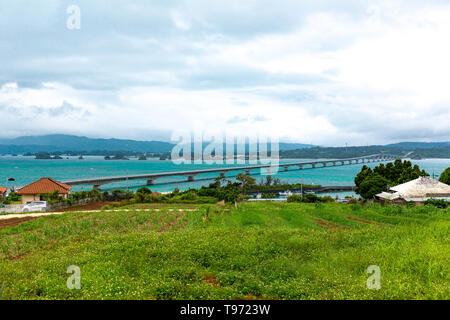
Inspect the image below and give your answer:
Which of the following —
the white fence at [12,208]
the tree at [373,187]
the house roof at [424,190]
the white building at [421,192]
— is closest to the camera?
the white fence at [12,208]

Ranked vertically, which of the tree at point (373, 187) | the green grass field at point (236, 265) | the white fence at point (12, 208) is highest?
the green grass field at point (236, 265)

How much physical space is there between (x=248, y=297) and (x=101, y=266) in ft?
15.6

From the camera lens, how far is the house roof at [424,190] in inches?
1255

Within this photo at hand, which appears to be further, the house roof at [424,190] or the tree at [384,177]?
the tree at [384,177]

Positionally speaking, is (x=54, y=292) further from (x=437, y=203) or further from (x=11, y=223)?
(x=437, y=203)

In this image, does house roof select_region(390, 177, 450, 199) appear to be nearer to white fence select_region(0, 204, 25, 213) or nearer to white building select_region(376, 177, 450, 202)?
white building select_region(376, 177, 450, 202)

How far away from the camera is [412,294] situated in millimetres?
6809

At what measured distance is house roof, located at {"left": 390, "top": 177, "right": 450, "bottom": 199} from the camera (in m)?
31.9

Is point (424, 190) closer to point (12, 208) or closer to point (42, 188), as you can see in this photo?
point (42, 188)

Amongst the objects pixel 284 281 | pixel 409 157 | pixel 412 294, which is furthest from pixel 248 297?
pixel 409 157

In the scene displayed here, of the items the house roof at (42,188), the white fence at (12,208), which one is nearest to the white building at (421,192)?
the house roof at (42,188)

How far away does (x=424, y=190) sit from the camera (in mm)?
32344

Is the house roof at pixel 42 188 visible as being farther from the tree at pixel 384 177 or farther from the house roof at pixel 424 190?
the house roof at pixel 424 190
